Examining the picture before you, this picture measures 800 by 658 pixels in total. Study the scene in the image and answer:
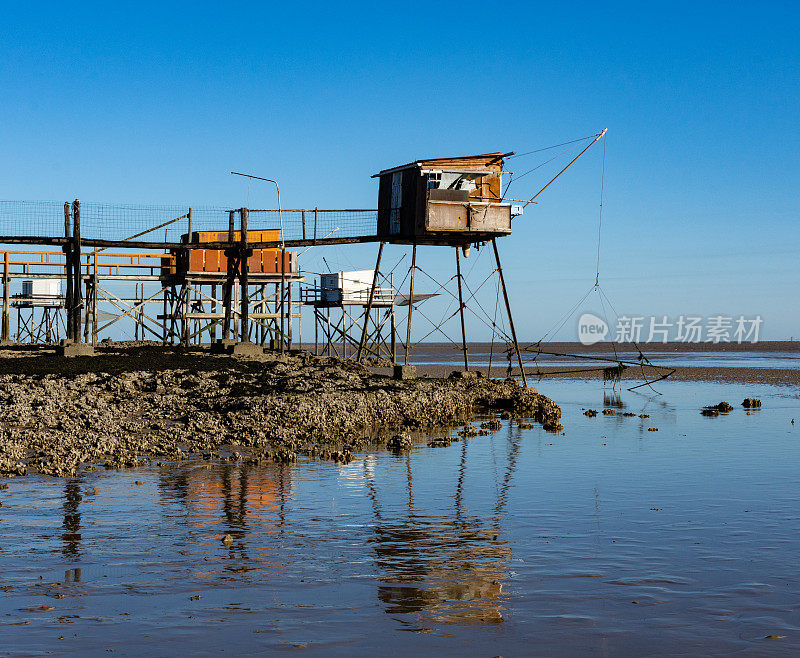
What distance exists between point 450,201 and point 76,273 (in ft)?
50.3

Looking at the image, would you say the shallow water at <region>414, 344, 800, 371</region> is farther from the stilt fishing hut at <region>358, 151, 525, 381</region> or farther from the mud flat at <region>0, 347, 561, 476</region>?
the mud flat at <region>0, 347, 561, 476</region>

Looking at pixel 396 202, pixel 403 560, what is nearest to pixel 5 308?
pixel 396 202

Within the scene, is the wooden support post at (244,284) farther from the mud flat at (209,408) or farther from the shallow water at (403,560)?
the shallow water at (403,560)

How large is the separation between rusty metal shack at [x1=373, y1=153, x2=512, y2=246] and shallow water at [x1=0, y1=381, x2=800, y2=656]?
44.1ft

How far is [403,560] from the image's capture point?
9.48 metres

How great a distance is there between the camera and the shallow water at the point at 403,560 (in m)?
7.12

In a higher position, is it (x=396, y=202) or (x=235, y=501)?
(x=396, y=202)

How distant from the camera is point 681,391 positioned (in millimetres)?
42562

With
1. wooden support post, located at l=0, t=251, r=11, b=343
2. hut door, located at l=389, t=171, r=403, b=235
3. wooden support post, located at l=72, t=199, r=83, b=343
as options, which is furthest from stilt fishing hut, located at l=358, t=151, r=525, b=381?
wooden support post, located at l=0, t=251, r=11, b=343

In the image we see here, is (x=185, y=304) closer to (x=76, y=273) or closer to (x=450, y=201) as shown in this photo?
(x=76, y=273)

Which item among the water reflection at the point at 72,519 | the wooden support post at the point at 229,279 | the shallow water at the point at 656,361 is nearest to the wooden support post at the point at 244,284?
the wooden support post at the point at 229,279

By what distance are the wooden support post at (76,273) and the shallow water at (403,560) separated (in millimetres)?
19055

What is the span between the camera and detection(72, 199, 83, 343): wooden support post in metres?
32.1

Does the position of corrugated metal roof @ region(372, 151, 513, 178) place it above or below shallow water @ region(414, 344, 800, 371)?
above
